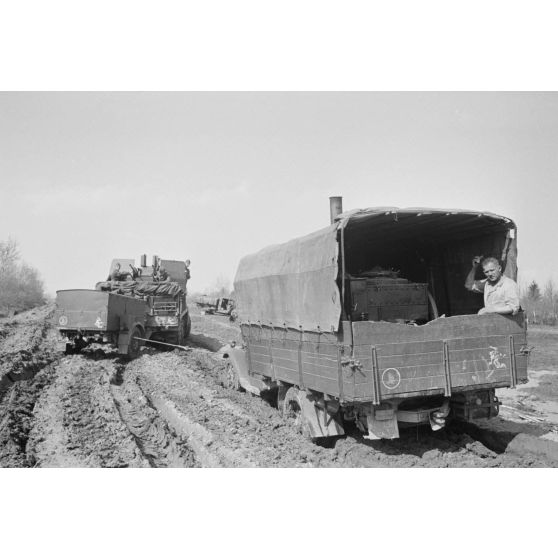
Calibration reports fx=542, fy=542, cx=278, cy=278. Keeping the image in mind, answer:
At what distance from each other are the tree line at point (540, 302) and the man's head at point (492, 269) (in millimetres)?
29403

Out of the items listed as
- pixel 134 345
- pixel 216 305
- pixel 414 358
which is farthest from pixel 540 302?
pixel 414 358

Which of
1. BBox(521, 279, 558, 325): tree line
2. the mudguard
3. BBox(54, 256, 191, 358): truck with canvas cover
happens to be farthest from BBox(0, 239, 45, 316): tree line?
BBox(521, 279, 558, 325): tree line

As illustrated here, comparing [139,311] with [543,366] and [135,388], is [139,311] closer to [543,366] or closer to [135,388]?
[135,388]

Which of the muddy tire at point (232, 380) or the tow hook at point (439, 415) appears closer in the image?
the tow hook at point (439, 415)

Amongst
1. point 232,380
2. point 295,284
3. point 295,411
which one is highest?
point 295,284

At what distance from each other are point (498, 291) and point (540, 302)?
3207cm

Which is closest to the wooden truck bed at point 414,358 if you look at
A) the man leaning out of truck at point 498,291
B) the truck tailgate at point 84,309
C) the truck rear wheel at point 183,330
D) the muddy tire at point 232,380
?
Result: the man leaning out of truck at point 498,291

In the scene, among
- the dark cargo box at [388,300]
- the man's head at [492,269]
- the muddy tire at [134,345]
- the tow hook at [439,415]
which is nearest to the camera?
the tow hook at [439,415]

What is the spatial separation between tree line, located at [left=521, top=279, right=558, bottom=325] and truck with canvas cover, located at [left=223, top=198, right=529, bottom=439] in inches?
1118

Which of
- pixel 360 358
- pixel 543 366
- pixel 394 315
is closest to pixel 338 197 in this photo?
pixel 394 315

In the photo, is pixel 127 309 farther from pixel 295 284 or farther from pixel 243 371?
pixel 295 284

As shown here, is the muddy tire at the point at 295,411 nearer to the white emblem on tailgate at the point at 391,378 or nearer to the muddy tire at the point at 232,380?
the white emblem on tailgate at the point at 391,378

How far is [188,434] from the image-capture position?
26.3 feet

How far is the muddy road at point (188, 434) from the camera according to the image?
21.1ft
